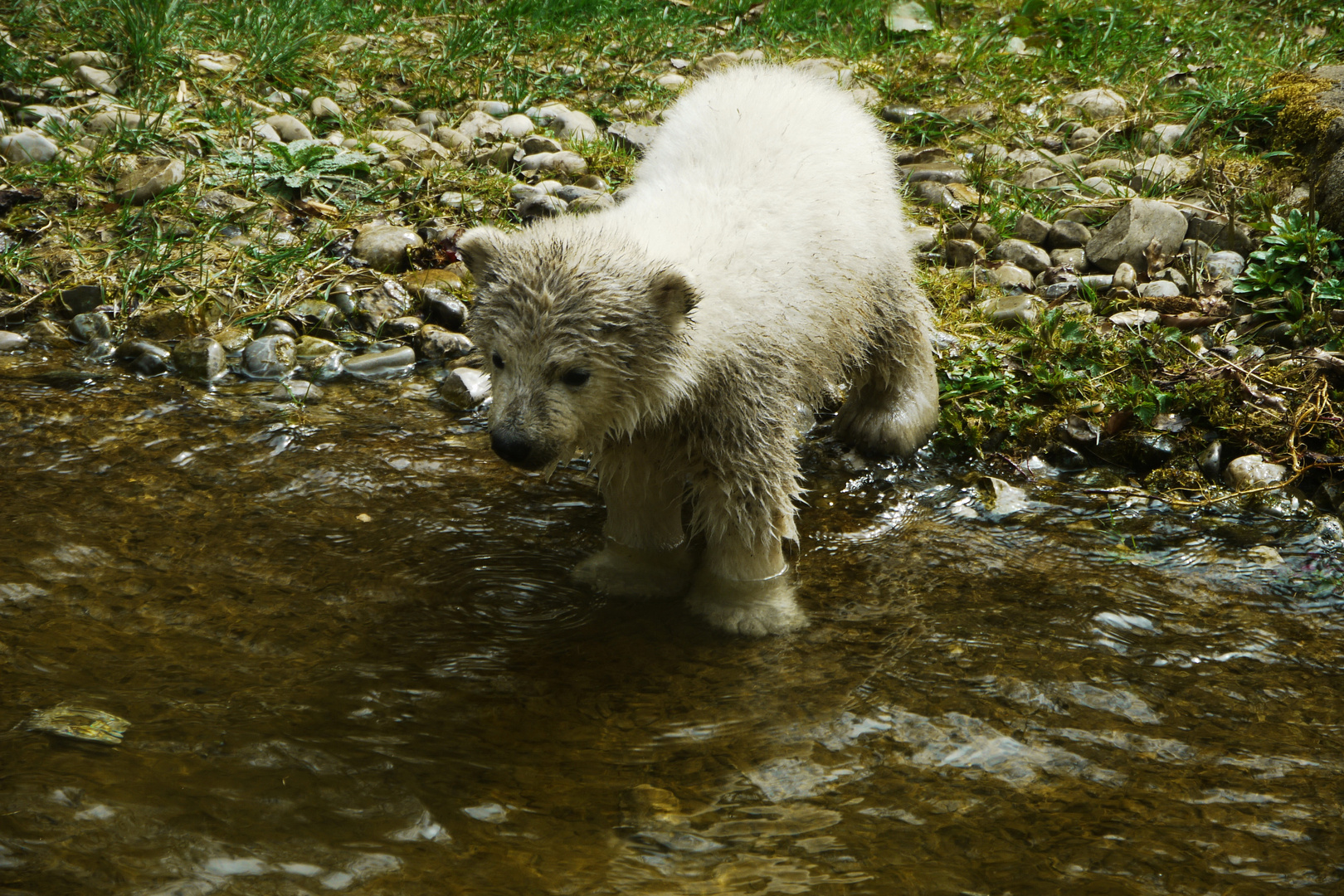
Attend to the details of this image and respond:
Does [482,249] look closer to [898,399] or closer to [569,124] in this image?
[898,399]

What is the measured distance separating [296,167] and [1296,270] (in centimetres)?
575

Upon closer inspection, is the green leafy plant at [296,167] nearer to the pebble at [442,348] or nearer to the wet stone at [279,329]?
the wet stone at [279,329]

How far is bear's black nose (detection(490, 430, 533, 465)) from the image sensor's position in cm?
317

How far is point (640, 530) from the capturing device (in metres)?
4.14

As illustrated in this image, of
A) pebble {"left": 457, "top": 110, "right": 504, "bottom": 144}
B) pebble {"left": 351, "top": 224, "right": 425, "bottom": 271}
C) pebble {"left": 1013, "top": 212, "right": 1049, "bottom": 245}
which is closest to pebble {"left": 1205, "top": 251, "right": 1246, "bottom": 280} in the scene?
pebble {"left": 1013, "top": 212, "right": 1049, "bottom": 245}

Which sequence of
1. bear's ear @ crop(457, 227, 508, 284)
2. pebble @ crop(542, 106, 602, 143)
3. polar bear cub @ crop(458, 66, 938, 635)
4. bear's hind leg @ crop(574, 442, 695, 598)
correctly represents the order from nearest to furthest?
polar bear cub @ crop(458, 66, 938, 635)
bear's ear @ crop(457, 227, 508, 284)
bear's hind leg @ crop(574, 442, 695, 598)
pebble @ crop(542, 106, 602, 143)

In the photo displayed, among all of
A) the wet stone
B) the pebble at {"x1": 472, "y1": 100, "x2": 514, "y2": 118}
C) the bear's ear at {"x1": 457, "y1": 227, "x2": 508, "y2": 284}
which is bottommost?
the wet stone

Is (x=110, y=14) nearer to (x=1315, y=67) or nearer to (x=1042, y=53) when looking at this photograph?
(x=1042, y=53)

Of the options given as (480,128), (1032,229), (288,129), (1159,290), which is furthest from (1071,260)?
(288,129)

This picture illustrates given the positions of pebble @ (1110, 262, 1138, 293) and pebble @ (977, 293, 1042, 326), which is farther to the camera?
pebble @ (1110, 262, 1138, 293)

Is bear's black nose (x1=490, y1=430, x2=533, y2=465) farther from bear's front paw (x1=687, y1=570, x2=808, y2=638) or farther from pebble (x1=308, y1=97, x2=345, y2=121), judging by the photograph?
pebble (x1=308, y1=97, x2=345, y2=121)

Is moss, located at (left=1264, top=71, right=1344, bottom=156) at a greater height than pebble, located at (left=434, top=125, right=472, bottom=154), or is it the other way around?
moss, located at (left=1264, top=71, right=1344, bottom=156)

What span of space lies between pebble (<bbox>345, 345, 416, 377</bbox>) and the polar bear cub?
5.54ft

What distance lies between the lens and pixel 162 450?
4.54 m
